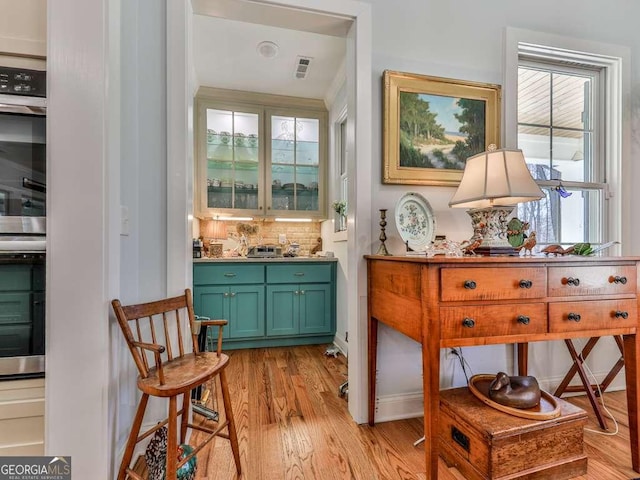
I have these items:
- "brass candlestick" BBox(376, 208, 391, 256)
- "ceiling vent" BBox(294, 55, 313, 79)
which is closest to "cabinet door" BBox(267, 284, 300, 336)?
"brass candlestick" BBox(376, 208, 391, 256)

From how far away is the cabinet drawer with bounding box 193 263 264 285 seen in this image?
289 cm

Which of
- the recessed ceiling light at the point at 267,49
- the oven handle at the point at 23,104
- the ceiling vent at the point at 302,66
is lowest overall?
the oven handle at the point at 23,104

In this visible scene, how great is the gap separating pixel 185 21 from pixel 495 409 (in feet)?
7.81

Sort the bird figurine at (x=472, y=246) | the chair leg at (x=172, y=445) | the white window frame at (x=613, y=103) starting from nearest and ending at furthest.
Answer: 1. the chair leg at (x=172, y=445)
2. the bird figurine at (x=472, y=246)
3. the white window frame at (x=613, y=103)

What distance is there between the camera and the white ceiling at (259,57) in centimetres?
243

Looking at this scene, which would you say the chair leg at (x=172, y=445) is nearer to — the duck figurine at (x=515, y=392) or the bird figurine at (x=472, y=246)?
the duck figurine at (x=515, y=392)

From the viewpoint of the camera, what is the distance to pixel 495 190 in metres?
1.42

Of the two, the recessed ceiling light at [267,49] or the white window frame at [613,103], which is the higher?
the recessed ceiling light at [267,49]

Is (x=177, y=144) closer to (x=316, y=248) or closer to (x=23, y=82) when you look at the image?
(x=23, y=82)

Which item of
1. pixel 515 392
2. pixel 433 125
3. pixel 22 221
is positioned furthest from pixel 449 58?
pixel 22 221

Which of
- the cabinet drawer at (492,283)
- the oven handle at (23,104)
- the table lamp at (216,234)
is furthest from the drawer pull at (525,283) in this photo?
the table lamp at (216,234)

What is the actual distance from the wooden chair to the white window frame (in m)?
2.61

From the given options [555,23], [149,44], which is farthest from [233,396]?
[555,23]

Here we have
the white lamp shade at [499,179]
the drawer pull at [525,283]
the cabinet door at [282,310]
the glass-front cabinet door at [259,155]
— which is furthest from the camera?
the glass-front cabinet door at [259,155]
